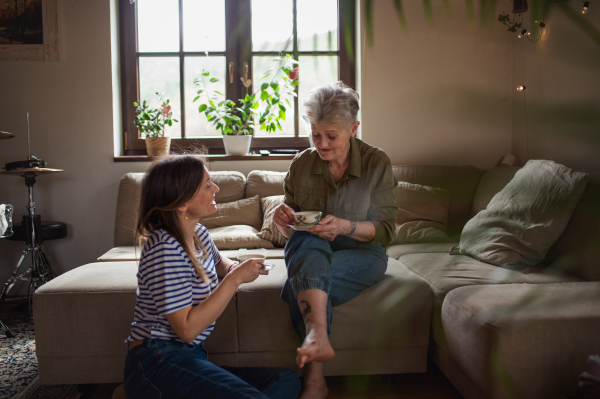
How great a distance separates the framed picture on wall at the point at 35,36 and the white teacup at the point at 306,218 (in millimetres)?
2353

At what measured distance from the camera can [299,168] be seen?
182 cm

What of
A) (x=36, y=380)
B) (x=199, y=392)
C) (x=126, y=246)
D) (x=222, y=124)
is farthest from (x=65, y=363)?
(x=222, y=124)

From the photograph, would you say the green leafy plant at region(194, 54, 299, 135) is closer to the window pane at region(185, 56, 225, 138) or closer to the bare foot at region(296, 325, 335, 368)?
the window pane at region(185, 56, 225, 138)

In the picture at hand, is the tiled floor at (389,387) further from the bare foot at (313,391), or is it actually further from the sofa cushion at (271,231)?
the sofa cushion at (271,231)

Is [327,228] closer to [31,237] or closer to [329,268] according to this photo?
[329,268]

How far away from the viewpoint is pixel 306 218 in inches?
56.3

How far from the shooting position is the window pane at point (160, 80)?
10.5 feet

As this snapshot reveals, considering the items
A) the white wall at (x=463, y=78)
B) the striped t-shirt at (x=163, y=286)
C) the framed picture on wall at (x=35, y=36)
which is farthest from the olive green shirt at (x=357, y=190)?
the framed picture on wall at (x=35, y=36)

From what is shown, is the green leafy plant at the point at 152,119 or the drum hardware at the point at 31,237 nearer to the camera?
the drum hardware at the point at 31,237

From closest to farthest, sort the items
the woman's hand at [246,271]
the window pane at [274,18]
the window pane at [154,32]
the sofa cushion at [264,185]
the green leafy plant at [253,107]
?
the window pane at [274,18] < the woman's hand at [246,271] < the sofa cushion at [264,185] < the green leafy plant at [253,107] < the window pane at [154,32]

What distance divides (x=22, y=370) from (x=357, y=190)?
1595 millimetres

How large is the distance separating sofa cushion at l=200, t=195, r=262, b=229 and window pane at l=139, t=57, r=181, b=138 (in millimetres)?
1003

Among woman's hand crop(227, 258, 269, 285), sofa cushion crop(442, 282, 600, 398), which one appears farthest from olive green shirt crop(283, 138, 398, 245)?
woman's hand crop(227, 258, 269, 285)

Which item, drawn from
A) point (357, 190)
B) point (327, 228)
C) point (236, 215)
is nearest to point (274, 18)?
point (327, 228)
